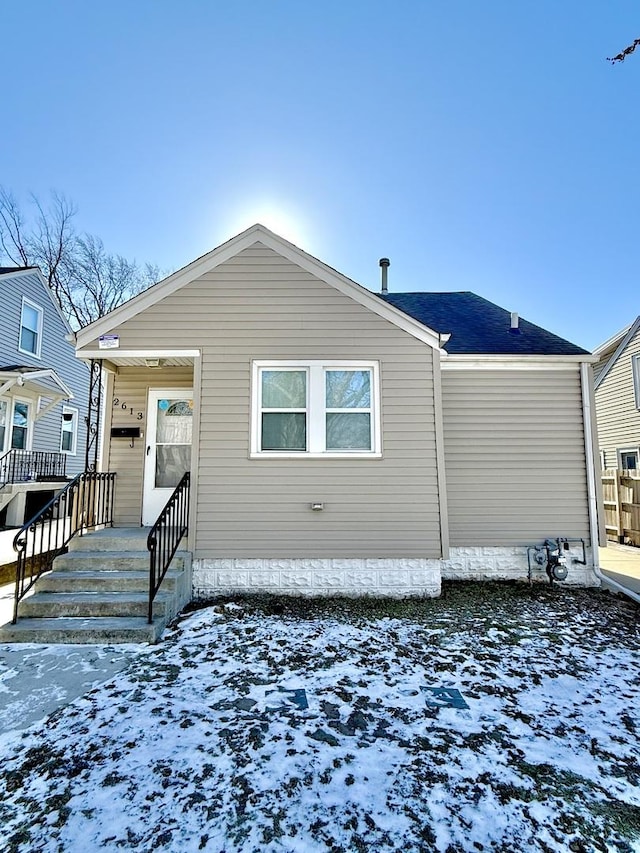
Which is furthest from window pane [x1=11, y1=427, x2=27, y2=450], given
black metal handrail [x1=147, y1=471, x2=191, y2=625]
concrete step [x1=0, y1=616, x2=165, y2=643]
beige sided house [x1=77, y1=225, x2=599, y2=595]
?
concrete step [x1=0, y1=616, x2=165, y2=643]

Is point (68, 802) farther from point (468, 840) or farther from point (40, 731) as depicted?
point (468, 840)

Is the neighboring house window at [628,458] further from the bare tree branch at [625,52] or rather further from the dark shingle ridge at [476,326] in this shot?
the bare tree branch at [625,52]

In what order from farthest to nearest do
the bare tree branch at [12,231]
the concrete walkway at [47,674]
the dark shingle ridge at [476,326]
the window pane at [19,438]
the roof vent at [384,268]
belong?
the bare tree branch at [12,231] < the window pane at [19,438] < the roof vent at [384,268] < the dark shingle ridge at [476,326] < the concrete walkway at [47,674]

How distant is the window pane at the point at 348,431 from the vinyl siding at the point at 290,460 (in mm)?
235

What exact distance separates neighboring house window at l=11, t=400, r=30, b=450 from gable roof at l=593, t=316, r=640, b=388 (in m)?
16.9

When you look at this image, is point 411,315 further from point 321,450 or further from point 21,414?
point 21,414

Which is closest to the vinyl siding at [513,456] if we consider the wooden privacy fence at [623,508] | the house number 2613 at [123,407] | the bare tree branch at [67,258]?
the wooden privacy fence at [623,508]

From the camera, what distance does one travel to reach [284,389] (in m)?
5.87

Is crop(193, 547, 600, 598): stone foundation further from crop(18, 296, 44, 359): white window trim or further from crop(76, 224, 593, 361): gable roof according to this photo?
crop(18, 296, 44, 359): white window trim

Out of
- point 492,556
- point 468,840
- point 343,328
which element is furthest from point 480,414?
point 468,840

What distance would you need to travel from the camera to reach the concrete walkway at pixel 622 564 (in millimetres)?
6543

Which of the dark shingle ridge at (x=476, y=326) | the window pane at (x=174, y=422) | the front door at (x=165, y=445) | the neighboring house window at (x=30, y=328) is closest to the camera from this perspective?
the front door at (x=165, y=445)

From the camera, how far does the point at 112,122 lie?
8.84m

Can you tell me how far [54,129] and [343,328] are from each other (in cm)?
972
